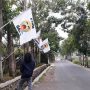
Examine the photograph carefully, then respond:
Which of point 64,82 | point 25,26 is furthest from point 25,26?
point 64,82

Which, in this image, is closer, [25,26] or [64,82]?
[25,26]

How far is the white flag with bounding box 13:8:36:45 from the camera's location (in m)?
18.4

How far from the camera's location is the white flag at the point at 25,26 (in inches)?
A: 725

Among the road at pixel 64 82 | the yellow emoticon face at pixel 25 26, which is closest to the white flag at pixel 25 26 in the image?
the yellow emoticon face at pixel 25 26

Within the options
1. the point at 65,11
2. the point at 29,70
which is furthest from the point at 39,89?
the point at 65,11

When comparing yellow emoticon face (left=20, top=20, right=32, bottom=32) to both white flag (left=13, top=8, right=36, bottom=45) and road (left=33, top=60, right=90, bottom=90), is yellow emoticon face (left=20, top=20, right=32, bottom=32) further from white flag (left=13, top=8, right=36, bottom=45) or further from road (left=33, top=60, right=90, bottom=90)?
road (left=33, top=60, right=90, bottom=90)

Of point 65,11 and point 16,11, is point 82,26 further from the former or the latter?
point 16,11

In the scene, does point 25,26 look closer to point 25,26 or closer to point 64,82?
point 25,26

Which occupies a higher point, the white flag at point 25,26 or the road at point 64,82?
the white flag at point 25,26

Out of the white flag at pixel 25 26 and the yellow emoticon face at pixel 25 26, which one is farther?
the yellow emoticon face at pixel 25 26

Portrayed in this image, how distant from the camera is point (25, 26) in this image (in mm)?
18656

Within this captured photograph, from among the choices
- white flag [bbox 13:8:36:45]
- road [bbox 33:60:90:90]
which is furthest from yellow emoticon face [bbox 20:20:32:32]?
road [bbox 33:60:90:90]

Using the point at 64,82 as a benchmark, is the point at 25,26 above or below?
above

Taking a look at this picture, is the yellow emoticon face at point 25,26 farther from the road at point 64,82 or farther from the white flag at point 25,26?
the road at point 64,82
